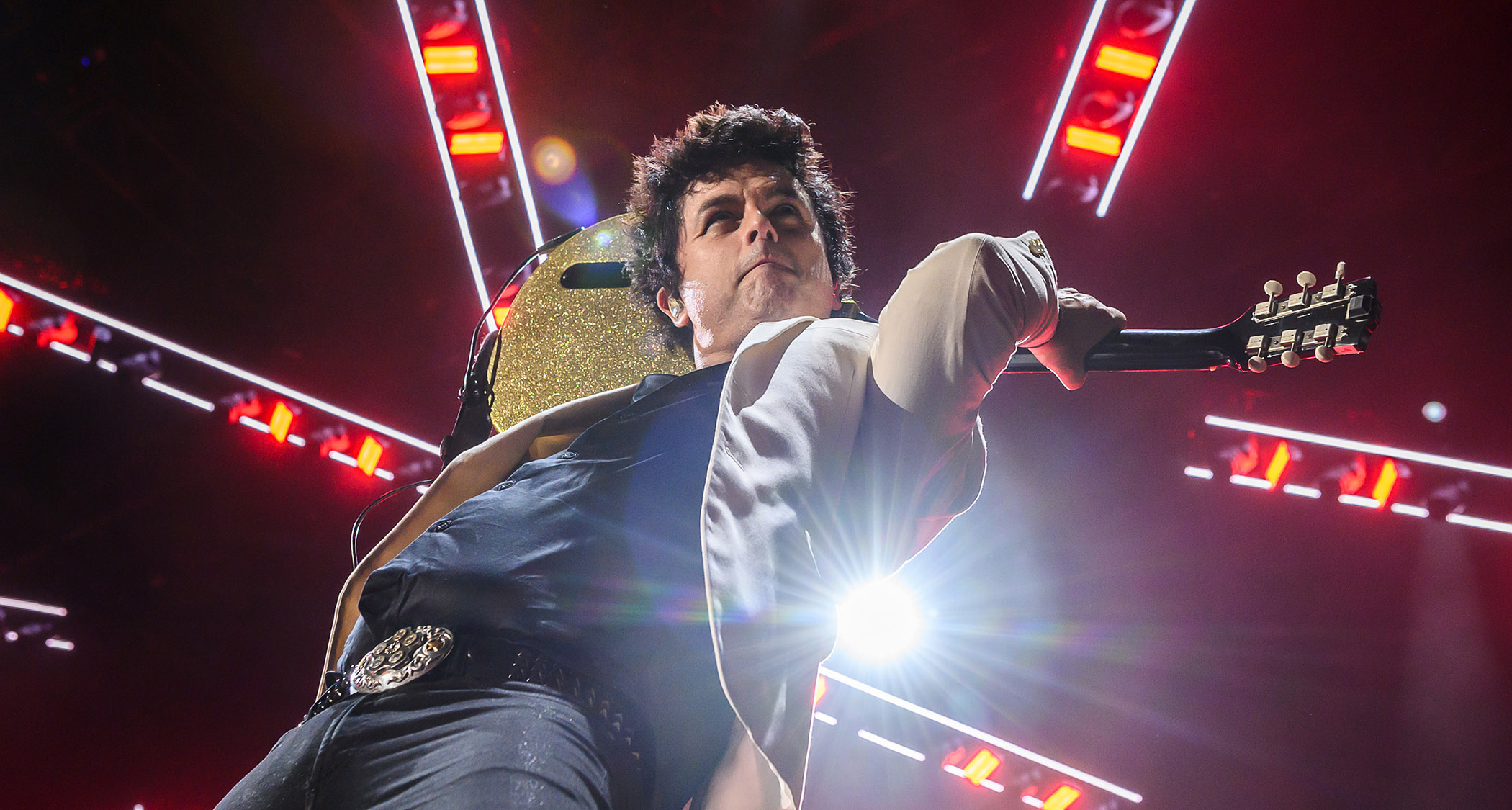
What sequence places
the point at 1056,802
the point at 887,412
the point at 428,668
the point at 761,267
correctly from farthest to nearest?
1. the point at 1056,802
2. the point at 761,267
3. the point at 887,412
4. the point at 428,668

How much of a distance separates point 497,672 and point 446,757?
87mm

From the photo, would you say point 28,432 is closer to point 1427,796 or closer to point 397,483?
point 397,483

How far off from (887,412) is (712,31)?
1.91 meters

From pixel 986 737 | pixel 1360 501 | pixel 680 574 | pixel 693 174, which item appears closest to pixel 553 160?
pixel 693 174

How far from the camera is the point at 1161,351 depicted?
3.23 ft

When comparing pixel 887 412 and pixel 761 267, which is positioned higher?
pixel 761 267

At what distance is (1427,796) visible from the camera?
7.62 ft

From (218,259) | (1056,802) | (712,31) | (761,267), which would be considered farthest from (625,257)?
(1056,802)

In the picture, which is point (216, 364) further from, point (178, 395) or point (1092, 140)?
point (1092, 140)

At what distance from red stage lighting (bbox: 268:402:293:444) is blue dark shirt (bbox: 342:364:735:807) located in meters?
1.86

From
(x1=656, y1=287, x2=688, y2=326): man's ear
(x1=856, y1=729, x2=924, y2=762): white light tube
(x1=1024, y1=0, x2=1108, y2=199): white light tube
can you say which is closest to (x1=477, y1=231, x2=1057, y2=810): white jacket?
(x1=656, y1=287, x2=688, y2=326): man's ear

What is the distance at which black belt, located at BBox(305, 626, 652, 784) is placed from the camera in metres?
0.73

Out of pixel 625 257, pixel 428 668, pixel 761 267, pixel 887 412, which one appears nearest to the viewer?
pixel 428 668

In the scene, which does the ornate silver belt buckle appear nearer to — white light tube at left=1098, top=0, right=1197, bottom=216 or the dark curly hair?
the dark curly hair
